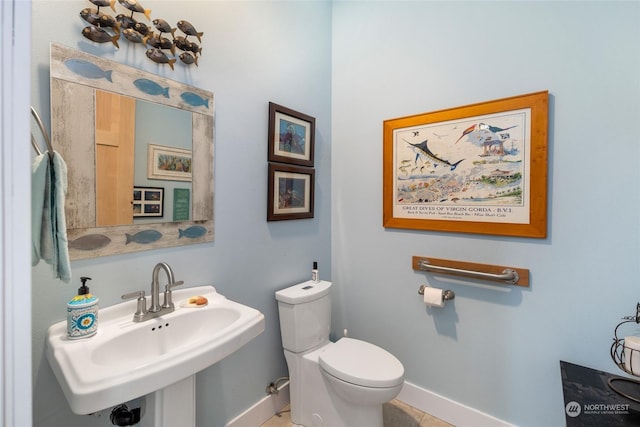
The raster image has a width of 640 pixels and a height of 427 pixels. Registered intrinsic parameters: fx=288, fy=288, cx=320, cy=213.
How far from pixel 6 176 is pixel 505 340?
6.42ft

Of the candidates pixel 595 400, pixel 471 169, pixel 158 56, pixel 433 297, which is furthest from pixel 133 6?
pixel 595 400

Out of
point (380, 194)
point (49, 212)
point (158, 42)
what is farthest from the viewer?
point (380, 194)

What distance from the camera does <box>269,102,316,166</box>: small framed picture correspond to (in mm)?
1707

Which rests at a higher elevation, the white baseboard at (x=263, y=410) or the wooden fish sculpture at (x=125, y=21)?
the wooden fish sculpture at (x=125, y=21)

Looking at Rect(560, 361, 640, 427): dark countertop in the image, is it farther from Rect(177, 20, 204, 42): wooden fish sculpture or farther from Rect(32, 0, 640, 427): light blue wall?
Rect(177, 20, 204, 42): wooden fish sculpture

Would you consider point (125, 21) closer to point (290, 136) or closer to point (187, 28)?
point (187, 28)

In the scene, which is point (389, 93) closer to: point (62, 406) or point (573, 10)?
point (573, 10)

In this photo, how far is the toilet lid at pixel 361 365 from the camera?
1.34 metres

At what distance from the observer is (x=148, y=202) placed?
1.21m

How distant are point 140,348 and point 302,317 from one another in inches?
32.0

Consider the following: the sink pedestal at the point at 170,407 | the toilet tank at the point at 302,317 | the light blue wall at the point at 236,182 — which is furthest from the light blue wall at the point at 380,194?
the sink pedestal at the point at 170,407

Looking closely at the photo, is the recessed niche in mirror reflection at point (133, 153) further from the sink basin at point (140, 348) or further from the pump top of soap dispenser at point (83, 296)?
the sink basin at point (140, 348)

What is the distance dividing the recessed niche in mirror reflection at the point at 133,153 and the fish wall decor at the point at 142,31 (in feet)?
0.67

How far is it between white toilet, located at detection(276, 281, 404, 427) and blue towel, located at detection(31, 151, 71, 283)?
1110 millimetres
